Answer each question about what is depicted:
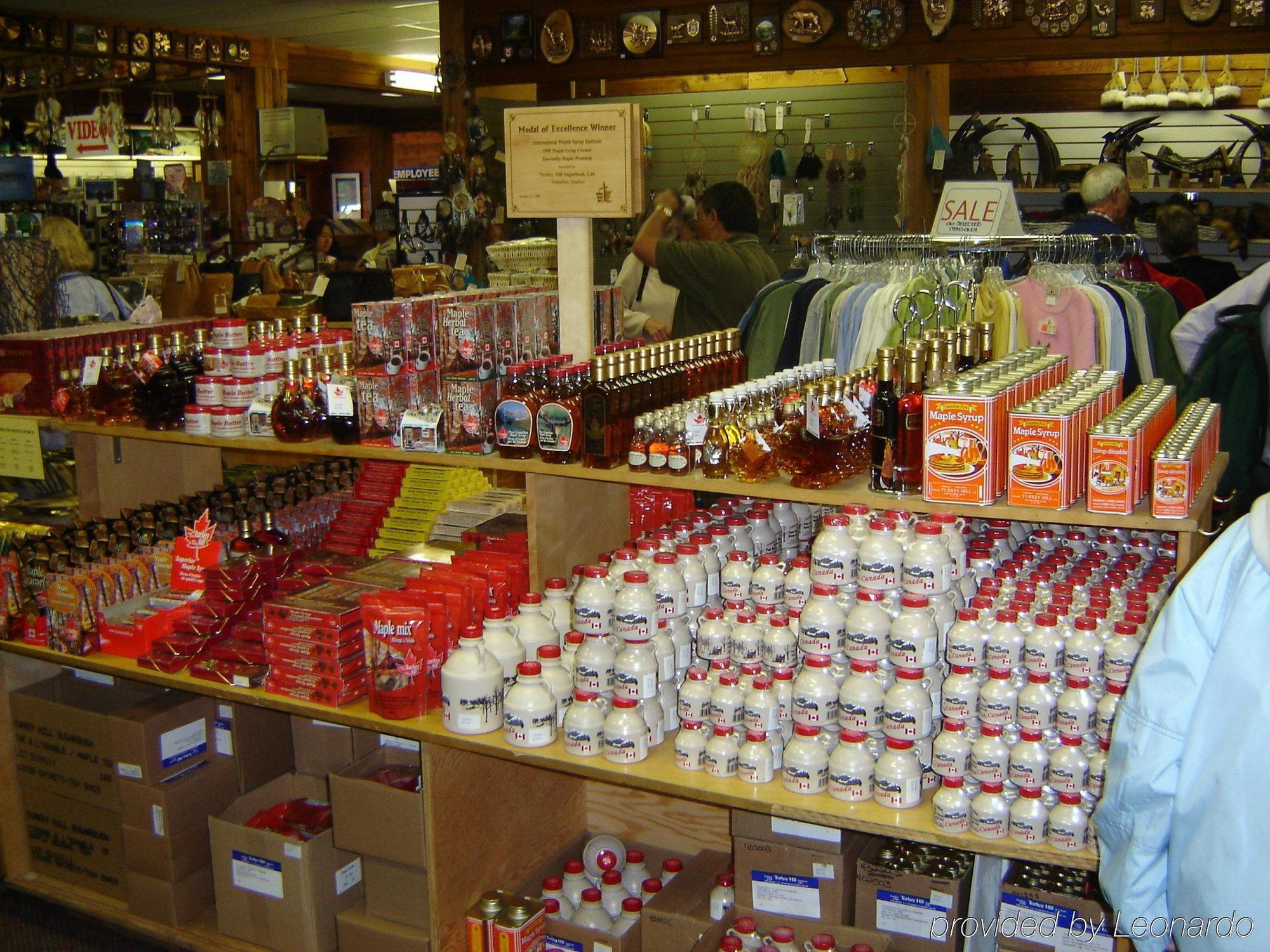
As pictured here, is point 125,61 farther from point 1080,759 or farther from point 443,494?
point 1080,759

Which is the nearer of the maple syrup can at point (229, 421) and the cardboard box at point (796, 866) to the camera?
the cardboard box at point (796, 866)

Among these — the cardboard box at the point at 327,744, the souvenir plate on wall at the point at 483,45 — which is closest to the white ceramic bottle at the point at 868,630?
the cardboard box at the point at 327,744

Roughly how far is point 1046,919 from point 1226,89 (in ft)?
20.9

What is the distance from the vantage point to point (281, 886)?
2971mm

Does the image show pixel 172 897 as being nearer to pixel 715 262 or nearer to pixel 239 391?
pixel 239 391

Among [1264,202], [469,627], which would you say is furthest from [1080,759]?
[1264,202]

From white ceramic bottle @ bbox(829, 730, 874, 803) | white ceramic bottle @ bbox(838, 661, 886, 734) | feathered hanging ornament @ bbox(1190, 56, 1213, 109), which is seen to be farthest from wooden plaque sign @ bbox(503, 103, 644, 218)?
feathered hanging ornament @ bbox(1190, 56, 1213, 109)

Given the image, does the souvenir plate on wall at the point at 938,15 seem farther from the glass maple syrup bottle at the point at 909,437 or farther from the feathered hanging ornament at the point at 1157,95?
the glass maple syrup bottle at the point at 909,437

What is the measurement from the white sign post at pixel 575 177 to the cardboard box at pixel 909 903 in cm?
147

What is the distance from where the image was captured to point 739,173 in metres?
7.13

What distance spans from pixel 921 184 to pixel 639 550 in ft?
15.3

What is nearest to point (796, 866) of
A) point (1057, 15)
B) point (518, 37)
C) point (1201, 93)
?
point (1057, 15)

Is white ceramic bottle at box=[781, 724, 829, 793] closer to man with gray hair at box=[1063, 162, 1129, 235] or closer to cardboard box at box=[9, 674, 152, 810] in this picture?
cardboard box at box=[9, 674, 152, 810]

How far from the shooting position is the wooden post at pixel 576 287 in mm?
3121
